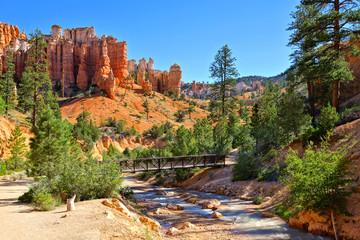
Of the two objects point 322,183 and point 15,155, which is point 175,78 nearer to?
point 15,155

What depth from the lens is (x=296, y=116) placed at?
68.2ft

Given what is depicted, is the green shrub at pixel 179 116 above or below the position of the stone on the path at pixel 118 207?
above

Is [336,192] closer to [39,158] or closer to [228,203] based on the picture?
[228,203]

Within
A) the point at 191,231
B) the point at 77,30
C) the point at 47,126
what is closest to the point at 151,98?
the point at 77,30

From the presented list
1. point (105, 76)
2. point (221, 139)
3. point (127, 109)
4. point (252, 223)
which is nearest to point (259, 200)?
point (252, 223)

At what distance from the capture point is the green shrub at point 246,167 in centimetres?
2166

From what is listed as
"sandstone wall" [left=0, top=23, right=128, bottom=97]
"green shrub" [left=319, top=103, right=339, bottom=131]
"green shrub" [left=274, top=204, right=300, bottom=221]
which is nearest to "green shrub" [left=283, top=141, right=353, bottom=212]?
"green shrub" [left=274, top=204, right=300, bottom=221]

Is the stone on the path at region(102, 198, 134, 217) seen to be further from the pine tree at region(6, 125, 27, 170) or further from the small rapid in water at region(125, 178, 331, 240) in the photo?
the pine tree at region(6, 125, 27, 170)

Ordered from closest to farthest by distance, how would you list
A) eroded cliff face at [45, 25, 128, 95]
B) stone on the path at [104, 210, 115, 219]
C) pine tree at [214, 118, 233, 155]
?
stone on the path at [104, 210, 115, 219] → pine tree at [214, 118, 233, 155] → eroded cliff face at [45, 25, 128, 95]

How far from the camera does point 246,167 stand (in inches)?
877

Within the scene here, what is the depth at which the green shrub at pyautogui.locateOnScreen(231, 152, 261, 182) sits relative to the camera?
21.7 meters

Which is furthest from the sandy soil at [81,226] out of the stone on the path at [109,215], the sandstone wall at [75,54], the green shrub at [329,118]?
the sandstone wall at [75,54]

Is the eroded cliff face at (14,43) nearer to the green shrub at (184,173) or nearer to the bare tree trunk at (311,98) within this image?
the green shrub at (184,173)

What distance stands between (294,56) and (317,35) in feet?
37.4
